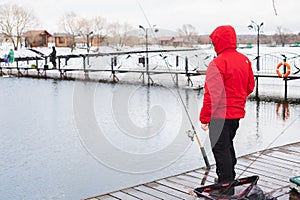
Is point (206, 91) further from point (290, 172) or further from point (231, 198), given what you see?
point (290, 172)

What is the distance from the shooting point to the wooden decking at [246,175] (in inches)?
126

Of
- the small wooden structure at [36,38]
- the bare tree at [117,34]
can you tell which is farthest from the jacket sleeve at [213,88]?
the small wooden structure at [36,38]

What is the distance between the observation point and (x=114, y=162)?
5.03 meters

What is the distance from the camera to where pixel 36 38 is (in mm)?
45938

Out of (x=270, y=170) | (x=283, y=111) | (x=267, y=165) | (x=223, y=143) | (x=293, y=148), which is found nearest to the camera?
(x=223, y=143)

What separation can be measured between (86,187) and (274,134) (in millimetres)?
3164

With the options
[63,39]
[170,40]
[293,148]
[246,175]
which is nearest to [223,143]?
[246,175]

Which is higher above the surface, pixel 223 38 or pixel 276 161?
pixel 223 38

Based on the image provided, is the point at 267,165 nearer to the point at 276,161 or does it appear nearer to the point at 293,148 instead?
the point at 276,161

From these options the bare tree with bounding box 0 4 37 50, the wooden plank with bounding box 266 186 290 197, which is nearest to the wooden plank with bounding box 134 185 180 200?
the wooden plank with bounding box 266 186 290 197

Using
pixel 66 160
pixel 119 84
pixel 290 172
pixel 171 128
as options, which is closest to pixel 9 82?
pixel 119 84

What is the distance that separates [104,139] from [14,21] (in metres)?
38.7

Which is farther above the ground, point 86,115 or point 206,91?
point 206,91

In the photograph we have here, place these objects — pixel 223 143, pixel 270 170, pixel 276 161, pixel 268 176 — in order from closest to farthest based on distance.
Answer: pixel 223 143 → pixel 268 176 → pixel 270 170 → pixel 276 161
